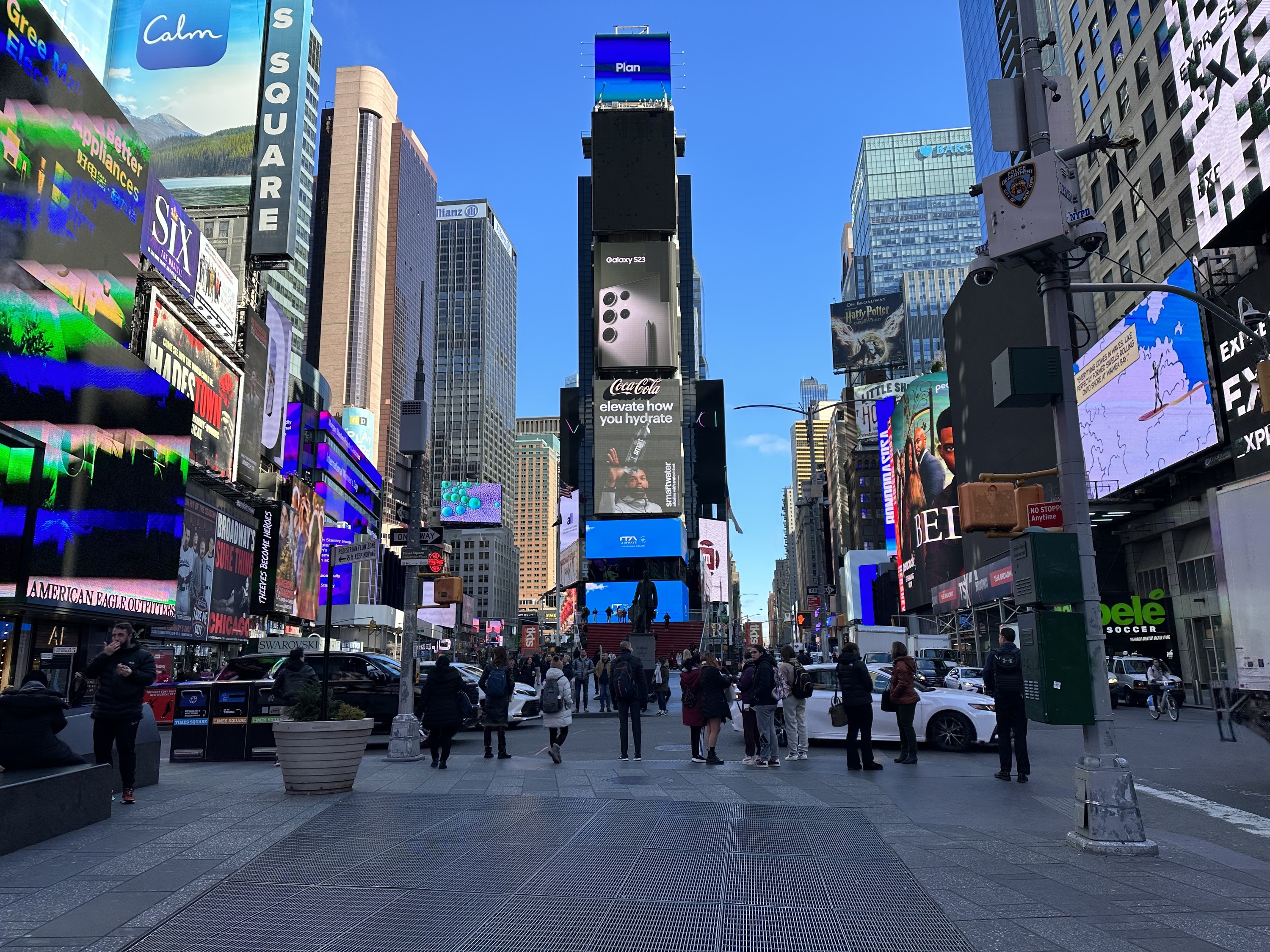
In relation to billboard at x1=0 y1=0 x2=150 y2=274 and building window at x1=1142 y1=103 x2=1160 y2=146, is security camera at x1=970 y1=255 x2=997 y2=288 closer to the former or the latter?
billboard at x1=0 y1=0 x2=150 y2=274

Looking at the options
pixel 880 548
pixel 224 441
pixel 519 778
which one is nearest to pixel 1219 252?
pixel 519 778

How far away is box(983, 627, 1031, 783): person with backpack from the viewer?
12.0 m

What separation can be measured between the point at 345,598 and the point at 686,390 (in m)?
101

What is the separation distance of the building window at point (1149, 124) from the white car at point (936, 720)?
Answer: 117 ft

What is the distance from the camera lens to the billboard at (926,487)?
6819 cm

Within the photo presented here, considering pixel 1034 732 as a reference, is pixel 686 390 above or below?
→ above

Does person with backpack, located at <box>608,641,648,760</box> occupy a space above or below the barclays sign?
below

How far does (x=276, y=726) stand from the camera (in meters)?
10.5

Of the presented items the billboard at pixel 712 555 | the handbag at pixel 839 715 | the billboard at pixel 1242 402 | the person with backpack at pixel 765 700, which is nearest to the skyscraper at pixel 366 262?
the billboard at pixel 712 555

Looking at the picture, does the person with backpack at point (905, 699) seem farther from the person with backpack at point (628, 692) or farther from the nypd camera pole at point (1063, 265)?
the nypd camera pole at point (1063, 265)

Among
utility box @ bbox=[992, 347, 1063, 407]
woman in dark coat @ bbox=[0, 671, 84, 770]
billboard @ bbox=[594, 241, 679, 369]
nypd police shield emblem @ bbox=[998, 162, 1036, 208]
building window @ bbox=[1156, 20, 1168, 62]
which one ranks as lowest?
woman in dark coat @ bbox=[0, 671, 84, 770]

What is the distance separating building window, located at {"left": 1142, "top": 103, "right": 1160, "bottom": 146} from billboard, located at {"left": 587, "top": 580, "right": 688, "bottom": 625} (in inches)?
2089

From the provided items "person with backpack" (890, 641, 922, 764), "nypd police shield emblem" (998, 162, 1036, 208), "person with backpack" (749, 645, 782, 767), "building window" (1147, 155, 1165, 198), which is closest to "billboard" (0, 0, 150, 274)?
"person with backpack" (749, 645, 782, 767)

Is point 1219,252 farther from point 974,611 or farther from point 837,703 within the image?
point 837,703
